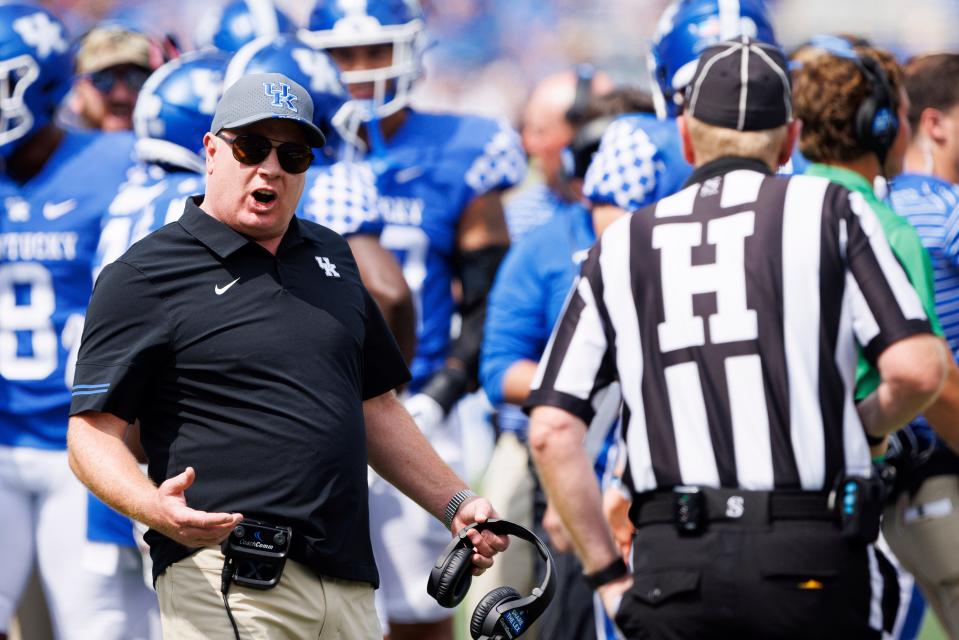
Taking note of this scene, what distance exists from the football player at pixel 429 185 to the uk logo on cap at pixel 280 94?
236 cm

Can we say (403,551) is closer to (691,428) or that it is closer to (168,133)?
(168,133)

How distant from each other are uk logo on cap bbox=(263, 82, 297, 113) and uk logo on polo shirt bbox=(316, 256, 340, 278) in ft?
1.17

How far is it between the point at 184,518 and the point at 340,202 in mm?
1872

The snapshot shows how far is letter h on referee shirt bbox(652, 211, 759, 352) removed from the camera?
3.41 metres

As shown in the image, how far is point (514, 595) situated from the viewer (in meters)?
3.22

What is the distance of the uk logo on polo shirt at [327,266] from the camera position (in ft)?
11.3

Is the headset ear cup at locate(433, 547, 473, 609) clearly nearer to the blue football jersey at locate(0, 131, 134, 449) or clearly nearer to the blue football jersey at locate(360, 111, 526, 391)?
the blue football jersey at locate(0, 131, 134, 449)

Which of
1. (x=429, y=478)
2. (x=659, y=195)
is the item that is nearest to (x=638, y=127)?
(x=659, y=195)

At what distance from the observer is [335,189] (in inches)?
182

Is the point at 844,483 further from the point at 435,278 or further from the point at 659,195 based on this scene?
the point at 435,278

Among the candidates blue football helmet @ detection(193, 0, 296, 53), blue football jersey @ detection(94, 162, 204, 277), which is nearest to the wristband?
blue football jersey @ detection(94, 162, 204, 277)

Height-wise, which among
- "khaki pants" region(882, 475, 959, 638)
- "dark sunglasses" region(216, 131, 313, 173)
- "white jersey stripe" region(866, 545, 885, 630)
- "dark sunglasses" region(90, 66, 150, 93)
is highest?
"dark sunglasses" region(216, 131, 313, 173)

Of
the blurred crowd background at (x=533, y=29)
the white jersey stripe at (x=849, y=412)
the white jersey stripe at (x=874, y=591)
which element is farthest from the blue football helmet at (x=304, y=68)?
the blurred crowd background at (x=533, y=29)

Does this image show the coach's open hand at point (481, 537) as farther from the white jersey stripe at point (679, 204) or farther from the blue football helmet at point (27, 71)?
the blue football helmet at point (27, 71)
